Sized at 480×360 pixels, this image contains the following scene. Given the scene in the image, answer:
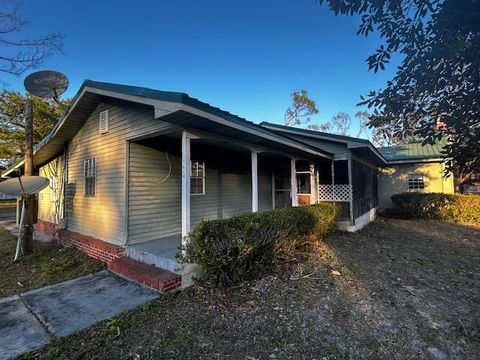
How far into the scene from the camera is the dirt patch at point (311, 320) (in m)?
3.07

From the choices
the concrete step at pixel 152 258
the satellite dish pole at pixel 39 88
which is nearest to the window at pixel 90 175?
the satellite dish pole at pixel 39 88

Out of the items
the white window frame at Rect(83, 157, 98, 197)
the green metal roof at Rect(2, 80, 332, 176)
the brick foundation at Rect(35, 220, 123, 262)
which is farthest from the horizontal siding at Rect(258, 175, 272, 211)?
the brick foundation at Rect(35, 220, 123, 262)

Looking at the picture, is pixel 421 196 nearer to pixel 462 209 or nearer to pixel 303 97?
pixel 462 209

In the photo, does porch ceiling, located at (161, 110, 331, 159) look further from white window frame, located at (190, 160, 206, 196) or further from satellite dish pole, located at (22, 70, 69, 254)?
satellite dish pole, located at (22, 70, 69, 254)

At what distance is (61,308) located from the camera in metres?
4.25

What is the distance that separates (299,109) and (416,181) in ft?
69.1

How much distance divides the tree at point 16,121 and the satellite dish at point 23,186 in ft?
63.9

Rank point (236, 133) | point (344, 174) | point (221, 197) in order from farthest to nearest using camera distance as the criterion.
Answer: point (344, 174) < point (221, 197) < point (236, 133)

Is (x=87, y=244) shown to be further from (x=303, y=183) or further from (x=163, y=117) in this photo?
(x=303, y=183)

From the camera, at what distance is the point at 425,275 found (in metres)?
5.55

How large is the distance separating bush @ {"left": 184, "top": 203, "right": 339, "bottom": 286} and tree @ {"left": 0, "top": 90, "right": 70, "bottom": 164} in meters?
25.4

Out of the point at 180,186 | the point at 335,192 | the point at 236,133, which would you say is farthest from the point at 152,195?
the point at 335,192

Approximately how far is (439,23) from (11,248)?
11250mm

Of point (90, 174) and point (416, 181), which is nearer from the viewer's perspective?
point (90, 174)
